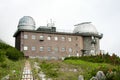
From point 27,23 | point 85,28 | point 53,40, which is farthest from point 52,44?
point 85,28

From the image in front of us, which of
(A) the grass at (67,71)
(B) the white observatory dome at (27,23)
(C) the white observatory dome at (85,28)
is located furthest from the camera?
(C) the white observatory dome at (85,28)

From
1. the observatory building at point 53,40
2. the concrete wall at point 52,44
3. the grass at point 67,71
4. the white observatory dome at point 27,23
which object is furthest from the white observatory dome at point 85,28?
the grass at point 67,71

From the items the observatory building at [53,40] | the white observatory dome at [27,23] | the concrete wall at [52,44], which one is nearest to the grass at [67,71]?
the concrete wall at [52,44]

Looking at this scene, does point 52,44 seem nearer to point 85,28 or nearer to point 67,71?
point 85,28

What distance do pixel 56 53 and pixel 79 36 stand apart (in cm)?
743

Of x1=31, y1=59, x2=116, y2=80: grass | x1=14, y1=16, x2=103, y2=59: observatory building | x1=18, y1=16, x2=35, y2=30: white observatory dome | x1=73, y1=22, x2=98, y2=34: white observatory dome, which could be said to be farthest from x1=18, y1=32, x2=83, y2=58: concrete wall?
x1=31, y1=59, x2=116, y2=80: grass

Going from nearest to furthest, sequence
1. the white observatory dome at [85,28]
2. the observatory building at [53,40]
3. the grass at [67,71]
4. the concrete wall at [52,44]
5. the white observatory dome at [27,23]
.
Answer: the grass at [67,71] < the concrete wall at [52,44] < the observatory building at [53,40] < the white observatory dome at [27,23] < the white observatory dome at [85,28]

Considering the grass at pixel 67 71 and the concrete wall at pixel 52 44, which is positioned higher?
the concrete wall at pixel 52 44

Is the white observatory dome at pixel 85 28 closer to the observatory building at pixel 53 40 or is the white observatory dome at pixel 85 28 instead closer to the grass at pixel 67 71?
the observatory building at pixel 53 40

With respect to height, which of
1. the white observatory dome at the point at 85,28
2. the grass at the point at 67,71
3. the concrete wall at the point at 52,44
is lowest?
the grass at the point at 67,71

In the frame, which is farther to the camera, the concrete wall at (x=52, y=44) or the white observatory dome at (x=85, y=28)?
the white observatory dome at (x=85, y=28)

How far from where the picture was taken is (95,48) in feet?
252

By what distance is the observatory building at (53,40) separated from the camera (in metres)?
68.2

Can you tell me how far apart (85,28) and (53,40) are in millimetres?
9175
